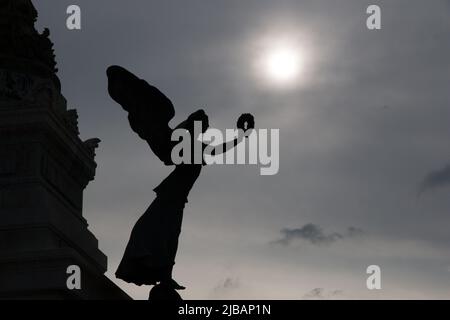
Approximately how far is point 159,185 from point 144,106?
1231 mm

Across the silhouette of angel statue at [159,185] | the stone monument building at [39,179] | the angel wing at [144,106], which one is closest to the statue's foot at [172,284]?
the silhouette of angel statue at [159,185]

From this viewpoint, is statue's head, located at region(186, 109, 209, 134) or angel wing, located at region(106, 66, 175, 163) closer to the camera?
statue's head, located at region(186, 109, 209, 134)

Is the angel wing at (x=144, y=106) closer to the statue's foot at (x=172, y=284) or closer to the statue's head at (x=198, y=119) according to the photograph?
the statue's head at (x=198, y=119)

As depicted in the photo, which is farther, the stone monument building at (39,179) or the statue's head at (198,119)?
the stone monument building at (39,179)

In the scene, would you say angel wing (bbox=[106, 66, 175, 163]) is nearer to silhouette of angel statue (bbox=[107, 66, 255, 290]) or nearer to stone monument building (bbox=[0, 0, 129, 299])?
silhouette of angel statue (bbox=[107, 66, 255, 290])

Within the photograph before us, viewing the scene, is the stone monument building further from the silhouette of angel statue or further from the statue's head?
the statue's head

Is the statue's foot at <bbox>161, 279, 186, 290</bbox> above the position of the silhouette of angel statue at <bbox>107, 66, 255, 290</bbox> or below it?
below

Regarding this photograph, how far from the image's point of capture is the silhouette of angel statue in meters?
11.8

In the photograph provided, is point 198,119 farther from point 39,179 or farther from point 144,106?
point 39,179

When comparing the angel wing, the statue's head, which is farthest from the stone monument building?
the statue's head

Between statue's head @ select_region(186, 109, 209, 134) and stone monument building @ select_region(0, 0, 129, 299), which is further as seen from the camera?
stone monument building @ select_region(0, 0, 129, 299)

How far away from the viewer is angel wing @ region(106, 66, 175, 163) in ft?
41.6

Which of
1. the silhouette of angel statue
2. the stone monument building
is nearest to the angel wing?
the silhouette of angel statue

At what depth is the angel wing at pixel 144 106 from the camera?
1269cm
